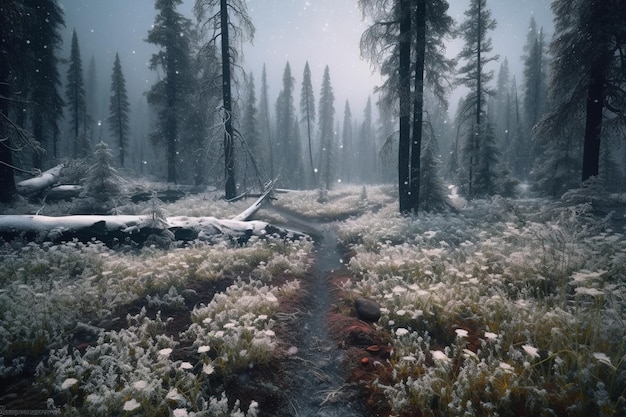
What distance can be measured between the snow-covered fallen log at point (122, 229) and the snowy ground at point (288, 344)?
0.67 metres

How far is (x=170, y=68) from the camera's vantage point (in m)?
24.1

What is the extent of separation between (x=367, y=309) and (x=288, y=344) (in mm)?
1781

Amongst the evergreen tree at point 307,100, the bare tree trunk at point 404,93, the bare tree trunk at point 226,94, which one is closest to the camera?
the bare tree trunk at point 404,93

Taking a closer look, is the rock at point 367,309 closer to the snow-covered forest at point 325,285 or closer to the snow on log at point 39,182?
the snow-covered forest at point 325,285

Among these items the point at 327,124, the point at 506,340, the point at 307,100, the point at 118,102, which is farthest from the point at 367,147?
the point at 506,340

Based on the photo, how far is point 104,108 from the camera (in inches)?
4284

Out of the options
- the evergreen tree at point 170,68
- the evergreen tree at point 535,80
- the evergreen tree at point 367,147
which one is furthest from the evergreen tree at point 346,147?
the evergreen tree at point 170,68

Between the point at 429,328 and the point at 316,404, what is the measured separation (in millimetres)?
2299

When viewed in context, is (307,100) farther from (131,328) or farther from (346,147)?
(131,328)

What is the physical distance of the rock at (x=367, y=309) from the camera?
5.63 metres

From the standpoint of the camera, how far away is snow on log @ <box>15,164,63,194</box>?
1456cm

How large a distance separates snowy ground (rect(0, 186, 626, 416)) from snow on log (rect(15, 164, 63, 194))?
32.6 feet

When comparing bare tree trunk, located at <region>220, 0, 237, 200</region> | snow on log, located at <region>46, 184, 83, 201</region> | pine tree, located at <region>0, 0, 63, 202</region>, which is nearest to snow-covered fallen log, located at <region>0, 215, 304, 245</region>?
pine tree, located at <region>0, 0, 63, 202</region>

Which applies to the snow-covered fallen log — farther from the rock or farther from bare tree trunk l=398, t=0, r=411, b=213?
bare tree trunk l=398, t=0, r=411, b=213
